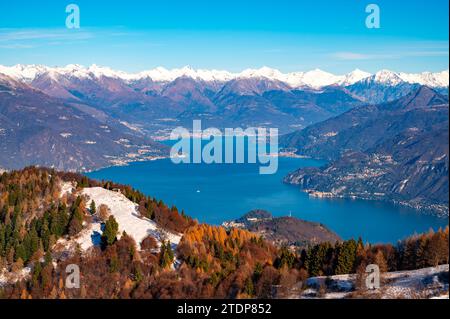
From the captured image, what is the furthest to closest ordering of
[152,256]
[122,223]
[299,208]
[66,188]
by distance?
[299,208] < [66,188] < [122,223] < [152,256]

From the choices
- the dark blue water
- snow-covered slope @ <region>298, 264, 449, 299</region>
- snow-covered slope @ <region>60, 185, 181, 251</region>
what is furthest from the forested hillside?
the dark blue water

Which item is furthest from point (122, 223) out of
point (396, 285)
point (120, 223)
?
point (396, 285)

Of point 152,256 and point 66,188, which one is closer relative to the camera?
point 152,256

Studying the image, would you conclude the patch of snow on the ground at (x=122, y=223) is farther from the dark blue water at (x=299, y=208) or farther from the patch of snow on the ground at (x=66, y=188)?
the dark blue water at (x=299, y=208)

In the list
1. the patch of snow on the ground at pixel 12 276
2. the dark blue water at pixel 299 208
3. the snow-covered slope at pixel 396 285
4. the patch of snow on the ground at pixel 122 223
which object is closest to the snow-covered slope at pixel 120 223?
the patch of snow on the ground at pixel 122 223

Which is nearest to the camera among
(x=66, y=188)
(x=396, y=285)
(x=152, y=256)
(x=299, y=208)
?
(x=396, y=285)

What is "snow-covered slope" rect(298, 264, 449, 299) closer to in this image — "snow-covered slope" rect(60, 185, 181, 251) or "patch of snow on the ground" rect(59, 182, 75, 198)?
"snow-covered slope" rect(60, 185, 181, 251)

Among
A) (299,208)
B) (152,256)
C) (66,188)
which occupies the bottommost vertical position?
(152,256)

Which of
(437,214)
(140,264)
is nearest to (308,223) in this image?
(437,214)

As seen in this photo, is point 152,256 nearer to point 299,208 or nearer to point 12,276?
point 12,276

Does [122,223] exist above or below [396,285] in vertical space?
above

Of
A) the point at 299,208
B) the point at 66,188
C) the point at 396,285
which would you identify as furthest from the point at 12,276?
the point at 299,208
